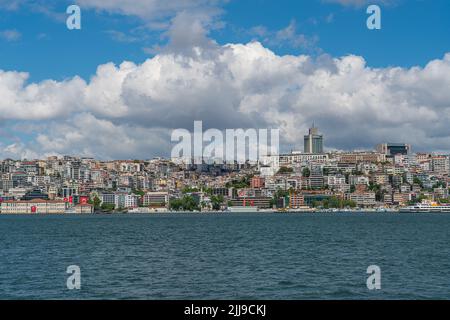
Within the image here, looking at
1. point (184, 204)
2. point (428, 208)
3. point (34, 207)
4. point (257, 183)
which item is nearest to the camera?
point (428, 208)

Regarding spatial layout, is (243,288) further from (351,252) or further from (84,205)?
(84,205)

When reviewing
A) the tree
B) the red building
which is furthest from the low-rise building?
the red building

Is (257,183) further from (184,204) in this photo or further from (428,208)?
(428,208)

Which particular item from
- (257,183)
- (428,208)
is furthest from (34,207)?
(428,208)

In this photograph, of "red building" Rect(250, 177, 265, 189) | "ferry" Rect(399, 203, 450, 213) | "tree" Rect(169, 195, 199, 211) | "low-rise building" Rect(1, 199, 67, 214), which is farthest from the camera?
"red building" Rect(250, 177, 265, 189)

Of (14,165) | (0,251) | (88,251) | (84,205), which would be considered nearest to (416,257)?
(88,251)

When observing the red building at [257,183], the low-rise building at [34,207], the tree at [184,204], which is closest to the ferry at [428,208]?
the red building at [257,183]

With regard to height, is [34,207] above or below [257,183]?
below

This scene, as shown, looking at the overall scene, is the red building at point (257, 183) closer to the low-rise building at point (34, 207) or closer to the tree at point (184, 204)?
the tree at point (184, 204)

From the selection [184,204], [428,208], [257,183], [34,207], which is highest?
[257,183]

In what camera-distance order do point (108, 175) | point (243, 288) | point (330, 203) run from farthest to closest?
point (108, 175)
point (330, 203)
point (243, 288)

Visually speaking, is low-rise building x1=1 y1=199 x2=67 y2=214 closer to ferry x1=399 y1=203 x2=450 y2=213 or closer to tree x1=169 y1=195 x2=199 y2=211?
tree x1=169 y1=195 x2=199 y2=211
